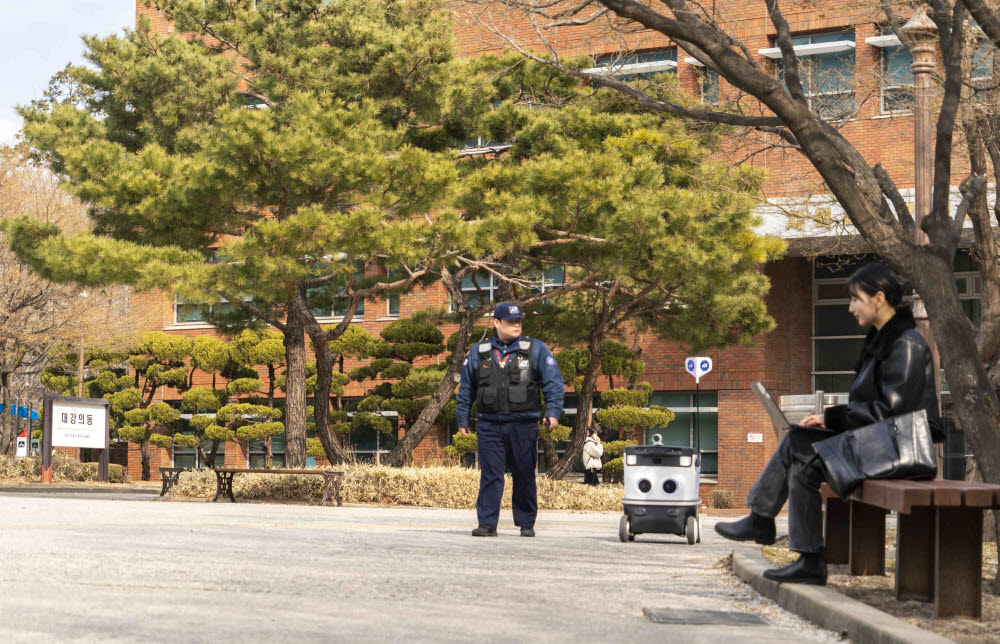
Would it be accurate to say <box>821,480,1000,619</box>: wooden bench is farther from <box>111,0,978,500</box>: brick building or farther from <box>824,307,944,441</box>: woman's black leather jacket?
<box>111,0,978,500</box>: brick building

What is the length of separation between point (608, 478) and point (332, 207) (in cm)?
1208

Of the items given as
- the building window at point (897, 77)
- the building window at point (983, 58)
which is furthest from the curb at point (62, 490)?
the building window at point (983, 58)

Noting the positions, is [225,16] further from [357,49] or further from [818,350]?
[818,350]

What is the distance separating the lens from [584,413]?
26406 millimetres

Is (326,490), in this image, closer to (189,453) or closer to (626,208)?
(626,208)

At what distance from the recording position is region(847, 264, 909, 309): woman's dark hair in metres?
6.70

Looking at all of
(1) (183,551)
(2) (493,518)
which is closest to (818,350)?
(2) (493,518)

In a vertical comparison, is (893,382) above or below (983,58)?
below

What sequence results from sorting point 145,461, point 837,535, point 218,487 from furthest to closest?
point 145,461 → point 218,487 → point 837,535

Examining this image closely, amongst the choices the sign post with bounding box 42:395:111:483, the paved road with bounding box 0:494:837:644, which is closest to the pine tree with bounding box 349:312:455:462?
the sign post with bounding box 42:395:111:483

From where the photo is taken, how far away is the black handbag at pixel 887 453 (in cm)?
616

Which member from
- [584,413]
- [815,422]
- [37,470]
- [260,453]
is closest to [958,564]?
[815,422]

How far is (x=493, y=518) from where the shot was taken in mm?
11422

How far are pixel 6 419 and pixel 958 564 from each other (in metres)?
34.0
